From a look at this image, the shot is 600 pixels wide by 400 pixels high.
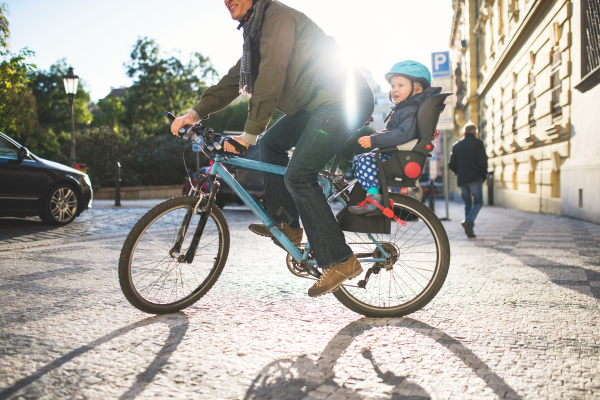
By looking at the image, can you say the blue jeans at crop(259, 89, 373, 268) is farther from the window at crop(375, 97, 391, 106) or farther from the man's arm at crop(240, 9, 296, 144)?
the window at crop(375, 97, 391, 106)

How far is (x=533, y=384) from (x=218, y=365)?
4.30ft

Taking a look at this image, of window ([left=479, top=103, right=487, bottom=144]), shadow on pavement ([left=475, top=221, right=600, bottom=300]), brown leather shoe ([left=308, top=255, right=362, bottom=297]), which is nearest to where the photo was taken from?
brown leather shoe ([left=308, top=255, right=362, bottom=297])

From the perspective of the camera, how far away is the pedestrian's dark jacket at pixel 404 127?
3.18 m

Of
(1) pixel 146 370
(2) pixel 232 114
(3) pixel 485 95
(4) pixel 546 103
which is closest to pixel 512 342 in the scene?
(1) pixel 146 370

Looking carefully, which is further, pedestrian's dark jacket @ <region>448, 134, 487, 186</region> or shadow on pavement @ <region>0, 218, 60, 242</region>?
pedestrian's dark jacket @ <region>448, 134, 487, 186</region>

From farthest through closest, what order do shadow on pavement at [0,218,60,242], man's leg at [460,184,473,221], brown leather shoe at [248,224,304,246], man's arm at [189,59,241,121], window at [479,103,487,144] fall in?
window at [479,103,487,144], man's leg at [460,184,473,221], shadow on pavement at [0,218,60,242], man's arm at [189,59,241,121], brown leather shoe at [248,224,304,246]

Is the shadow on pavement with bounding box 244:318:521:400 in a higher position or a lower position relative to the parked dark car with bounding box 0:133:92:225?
lower

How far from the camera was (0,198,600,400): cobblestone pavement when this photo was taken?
2.09 m

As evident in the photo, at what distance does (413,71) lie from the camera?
3.48 meters

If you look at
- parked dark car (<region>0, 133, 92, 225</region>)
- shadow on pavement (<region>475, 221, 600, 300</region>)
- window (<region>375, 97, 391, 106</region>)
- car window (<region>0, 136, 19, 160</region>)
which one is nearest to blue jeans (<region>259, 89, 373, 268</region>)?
shadow on pavement (<region>475, 221, 600, 300</region>)

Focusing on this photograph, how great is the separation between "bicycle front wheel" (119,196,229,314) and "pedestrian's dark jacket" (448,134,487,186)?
632 cm

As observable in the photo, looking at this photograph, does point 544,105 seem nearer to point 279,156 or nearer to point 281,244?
point 279,156

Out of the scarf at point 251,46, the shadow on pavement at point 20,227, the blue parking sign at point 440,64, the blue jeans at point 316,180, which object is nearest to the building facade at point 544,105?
the blue parking sign at point 440,64

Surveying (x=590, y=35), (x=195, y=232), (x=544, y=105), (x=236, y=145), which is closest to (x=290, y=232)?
(x=195, y=232)
